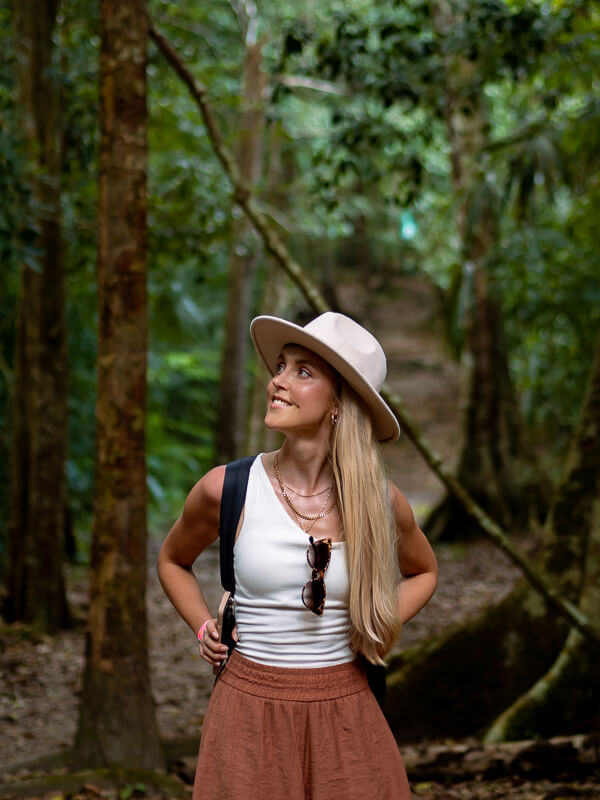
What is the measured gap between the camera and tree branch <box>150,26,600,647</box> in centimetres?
523

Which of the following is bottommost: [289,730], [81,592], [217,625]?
[81,592]

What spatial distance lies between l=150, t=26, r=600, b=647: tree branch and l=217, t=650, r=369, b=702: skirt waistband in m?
2.81

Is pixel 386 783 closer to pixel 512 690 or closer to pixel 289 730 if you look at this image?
pixel 289 730

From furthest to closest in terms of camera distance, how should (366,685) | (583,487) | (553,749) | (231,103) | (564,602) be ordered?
1. (231,103)
2. (583,487)
3. (564,602)
4. (553,749)
5. (366,685)

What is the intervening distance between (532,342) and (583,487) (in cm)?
761

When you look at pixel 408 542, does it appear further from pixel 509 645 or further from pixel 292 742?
pixel 509 645

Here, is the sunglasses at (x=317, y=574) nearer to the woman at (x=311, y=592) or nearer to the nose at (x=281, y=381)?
the woman at (x=311, y=592)

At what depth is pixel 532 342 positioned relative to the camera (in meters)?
13.0

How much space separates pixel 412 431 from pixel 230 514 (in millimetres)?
3234

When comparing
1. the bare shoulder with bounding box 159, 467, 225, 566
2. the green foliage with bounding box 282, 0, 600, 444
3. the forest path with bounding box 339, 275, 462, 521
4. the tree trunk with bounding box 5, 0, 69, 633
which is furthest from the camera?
the forest path with bounding box 339, 275, 462, 521

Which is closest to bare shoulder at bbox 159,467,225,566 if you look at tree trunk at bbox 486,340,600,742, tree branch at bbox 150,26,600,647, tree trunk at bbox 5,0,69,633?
tree branch at bbox 150,26,600,647

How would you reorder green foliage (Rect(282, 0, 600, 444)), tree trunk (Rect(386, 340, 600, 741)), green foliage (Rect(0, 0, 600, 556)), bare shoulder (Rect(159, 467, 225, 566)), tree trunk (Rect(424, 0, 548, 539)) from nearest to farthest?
bare shoulder (Rect(159, 467, 225, 566))
tree trunk (Rect(386, 340, 600, 741))
green foliage (Rect(282, 0, 600, 444))
green foliage (Rect(0, 0, 600, 556))
tree trunk (Rect(424, 0, 548, 539))

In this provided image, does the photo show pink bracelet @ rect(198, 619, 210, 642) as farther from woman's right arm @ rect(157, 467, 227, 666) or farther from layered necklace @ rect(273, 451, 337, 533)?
layered necklace @ rect(273, 451, 337, 533)

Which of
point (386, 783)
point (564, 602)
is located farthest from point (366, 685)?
point (564, 602)
